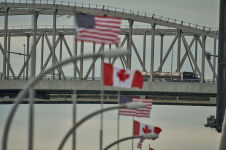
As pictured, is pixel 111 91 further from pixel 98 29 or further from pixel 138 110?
pixel 98 29

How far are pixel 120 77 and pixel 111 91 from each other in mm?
55608

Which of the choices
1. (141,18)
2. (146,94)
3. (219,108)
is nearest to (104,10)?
(141,18)

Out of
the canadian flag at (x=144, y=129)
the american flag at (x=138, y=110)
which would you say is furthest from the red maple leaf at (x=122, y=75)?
the canadian flag at (x=144, y=129)

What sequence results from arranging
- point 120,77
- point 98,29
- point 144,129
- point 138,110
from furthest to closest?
point 144,129, point 138,110, point 120,77, point 98,29

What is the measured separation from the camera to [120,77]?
29.4 meters

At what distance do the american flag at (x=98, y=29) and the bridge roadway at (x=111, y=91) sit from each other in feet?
176

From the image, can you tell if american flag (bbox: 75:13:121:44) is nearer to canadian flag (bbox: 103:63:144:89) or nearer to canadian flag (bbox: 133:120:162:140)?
canadian flag (bbox: 103:63:144:89)

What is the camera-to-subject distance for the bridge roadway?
80.6 m

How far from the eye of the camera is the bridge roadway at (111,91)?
264 ft

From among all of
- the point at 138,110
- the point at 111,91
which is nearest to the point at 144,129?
the point at 138,110

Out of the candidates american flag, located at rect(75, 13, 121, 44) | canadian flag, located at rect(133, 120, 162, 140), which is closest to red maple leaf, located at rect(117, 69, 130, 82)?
american flag, located at rect(75, 13, 121, 44)

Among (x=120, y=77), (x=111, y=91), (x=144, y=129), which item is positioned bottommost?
(x=144, y=129)

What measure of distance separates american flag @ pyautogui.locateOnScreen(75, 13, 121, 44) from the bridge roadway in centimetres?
5378

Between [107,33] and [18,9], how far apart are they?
74.0 m
